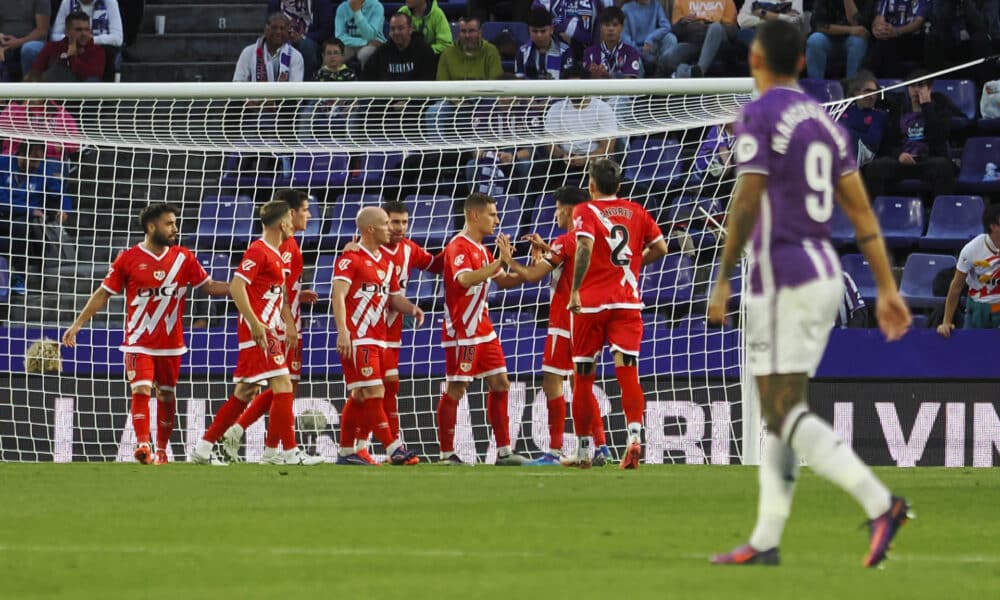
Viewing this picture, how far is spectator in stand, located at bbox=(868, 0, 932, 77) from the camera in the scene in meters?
16.6

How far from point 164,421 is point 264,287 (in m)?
1.33

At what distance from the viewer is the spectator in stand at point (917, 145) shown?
15.5 metres

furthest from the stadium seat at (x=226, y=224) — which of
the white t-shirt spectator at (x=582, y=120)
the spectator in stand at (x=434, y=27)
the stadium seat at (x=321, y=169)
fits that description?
the spectator in stand at (x=434, y=27)

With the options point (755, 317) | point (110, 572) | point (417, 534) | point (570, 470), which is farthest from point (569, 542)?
point (570, 470)

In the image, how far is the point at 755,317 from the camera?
5602 mm

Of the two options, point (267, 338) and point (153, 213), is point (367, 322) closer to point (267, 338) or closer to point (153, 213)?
point (267, 338)

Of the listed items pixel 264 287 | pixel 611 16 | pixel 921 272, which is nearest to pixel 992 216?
pixel 921 272

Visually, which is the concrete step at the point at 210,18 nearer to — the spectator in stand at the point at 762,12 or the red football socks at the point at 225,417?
the spectator in stand at the point at 762,12

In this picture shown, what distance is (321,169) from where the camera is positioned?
14344mm

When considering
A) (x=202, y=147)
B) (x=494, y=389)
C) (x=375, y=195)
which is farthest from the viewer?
(x=375, y=195)

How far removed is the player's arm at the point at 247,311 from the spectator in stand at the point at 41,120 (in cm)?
211

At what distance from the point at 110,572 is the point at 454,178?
372 inches

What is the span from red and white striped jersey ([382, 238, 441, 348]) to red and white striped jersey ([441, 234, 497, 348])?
1.32ft

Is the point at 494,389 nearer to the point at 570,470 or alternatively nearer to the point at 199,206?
the point at 570,470
